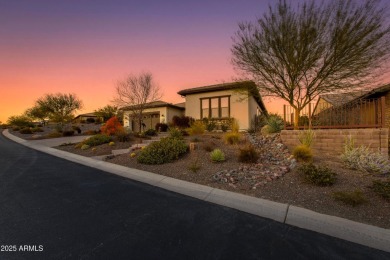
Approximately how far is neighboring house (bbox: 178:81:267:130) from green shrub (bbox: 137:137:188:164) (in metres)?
9.07

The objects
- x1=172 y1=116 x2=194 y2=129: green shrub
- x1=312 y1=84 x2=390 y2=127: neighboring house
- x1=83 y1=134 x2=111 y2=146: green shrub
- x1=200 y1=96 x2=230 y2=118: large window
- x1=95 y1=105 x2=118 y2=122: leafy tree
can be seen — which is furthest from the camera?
x1=95 y1=105 x2=118 y2=122: leafy tree

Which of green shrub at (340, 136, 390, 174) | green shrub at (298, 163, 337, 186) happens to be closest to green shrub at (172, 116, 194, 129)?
green shrub at (340, 136, 390, 174)

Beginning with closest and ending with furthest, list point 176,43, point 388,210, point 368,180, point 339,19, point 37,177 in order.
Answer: point 388,210 → point 368,180 → point 37,177 → point 339,19 → point 176,43

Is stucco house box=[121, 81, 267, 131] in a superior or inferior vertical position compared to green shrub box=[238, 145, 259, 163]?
superior

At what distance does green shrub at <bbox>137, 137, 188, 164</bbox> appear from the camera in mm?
7797

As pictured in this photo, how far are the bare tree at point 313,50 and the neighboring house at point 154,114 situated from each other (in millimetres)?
11143

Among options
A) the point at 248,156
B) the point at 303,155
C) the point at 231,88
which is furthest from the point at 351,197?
the point at 231,88

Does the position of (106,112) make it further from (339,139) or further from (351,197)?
(351,197)

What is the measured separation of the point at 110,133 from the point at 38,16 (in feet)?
30.0

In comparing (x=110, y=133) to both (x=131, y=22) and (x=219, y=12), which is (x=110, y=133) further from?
(x=219, y=12)

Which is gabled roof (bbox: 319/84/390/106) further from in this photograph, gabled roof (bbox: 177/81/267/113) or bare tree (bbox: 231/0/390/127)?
gabled roof (bbox: 177/81/267/113)

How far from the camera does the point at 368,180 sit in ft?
16.1

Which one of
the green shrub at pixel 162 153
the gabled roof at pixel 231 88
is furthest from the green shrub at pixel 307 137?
the green shrub at pixel 162 153

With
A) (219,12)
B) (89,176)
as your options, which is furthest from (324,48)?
(89,176)
